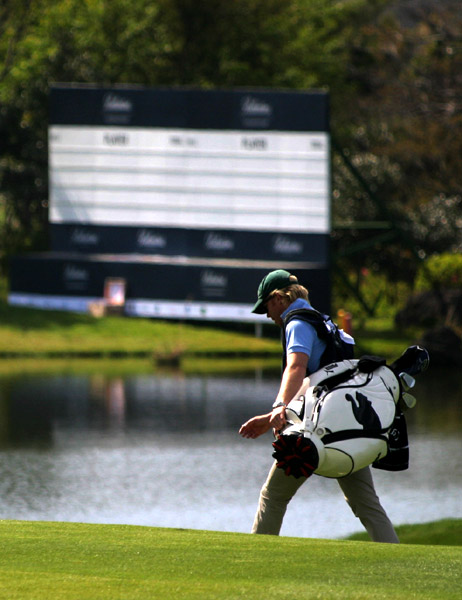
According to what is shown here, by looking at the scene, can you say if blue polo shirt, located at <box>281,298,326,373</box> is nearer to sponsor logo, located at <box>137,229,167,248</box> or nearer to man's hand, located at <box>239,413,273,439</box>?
man's hand, located at <box>239,413,273,439</box>

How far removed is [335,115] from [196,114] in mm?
18233

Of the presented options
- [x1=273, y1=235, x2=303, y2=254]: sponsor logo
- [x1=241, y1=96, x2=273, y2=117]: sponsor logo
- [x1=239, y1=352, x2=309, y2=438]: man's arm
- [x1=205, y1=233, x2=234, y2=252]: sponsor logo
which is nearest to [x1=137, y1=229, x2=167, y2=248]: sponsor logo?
[x1=205, y1=233, x2=234, y2=252]: sponsor logo

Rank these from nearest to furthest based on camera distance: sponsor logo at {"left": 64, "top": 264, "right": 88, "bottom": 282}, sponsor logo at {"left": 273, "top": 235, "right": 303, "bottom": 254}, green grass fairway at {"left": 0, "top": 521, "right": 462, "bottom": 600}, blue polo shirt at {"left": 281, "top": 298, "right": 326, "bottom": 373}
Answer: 1. green grass fairway at {"left": 0, "top": 521, "right": 462, "bottom": 600}
2. blue polo shirt at {"left": 281, "top": 298, "right": 326, "bottom": 373}
3. sponsor logo at {"left": 273, "top": 235, "right": 303, "bottom": 254}
4. sponsor logo at {"left": 64, "top": 264, "right": 88, "bottom": 282}

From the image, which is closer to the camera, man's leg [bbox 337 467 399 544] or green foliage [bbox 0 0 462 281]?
man's leg [bbox 337 467 399 544]

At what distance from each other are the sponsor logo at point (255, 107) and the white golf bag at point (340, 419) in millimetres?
21151

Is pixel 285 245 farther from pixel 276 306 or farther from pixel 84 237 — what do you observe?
pixel 276 306

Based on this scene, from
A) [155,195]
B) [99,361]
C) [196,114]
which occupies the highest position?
[196,114]

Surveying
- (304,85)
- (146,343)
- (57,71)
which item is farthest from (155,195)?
(304,85)

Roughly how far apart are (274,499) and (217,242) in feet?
68.5

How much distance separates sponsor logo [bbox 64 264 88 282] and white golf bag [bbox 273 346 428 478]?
73.5 feet

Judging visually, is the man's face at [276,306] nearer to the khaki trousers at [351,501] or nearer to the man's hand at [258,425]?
the man's hand at [258,425]

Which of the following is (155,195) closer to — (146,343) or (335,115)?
(146,343)

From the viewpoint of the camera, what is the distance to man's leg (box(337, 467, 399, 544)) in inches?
311

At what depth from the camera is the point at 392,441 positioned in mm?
7504
